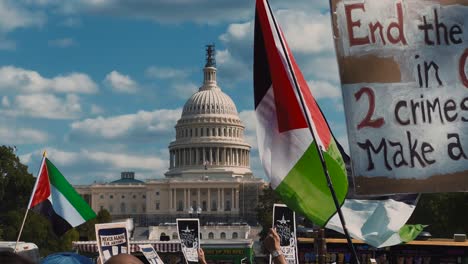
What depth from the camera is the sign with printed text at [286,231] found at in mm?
14336

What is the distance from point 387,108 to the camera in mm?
7234

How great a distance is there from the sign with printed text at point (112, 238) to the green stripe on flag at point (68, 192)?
598cm

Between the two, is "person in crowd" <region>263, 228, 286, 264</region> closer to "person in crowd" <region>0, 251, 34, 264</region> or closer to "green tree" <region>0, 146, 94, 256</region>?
"person in crowd" <region>0, 251, 34, 264</region>

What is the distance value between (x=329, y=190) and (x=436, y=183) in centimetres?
177

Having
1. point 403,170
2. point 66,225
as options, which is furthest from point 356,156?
point 66,225

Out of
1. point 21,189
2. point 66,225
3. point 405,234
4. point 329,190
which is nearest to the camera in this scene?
point 329,190

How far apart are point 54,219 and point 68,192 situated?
590 mm

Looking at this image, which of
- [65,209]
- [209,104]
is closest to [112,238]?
[65,209]

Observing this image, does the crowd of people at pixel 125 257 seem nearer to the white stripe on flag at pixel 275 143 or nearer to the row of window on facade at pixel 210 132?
the white stripe on flag at pixel 275 143

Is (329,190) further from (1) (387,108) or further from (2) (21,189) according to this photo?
(2) (21,189)

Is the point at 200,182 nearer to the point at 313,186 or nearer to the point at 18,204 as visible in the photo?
the point at 18,204

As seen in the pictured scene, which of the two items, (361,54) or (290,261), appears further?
(290,261)

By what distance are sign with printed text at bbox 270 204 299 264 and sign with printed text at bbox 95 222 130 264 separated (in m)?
2.12

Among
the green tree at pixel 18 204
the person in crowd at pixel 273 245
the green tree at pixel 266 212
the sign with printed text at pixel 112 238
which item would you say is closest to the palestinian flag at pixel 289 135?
the person in crowd at pixel 273 245
